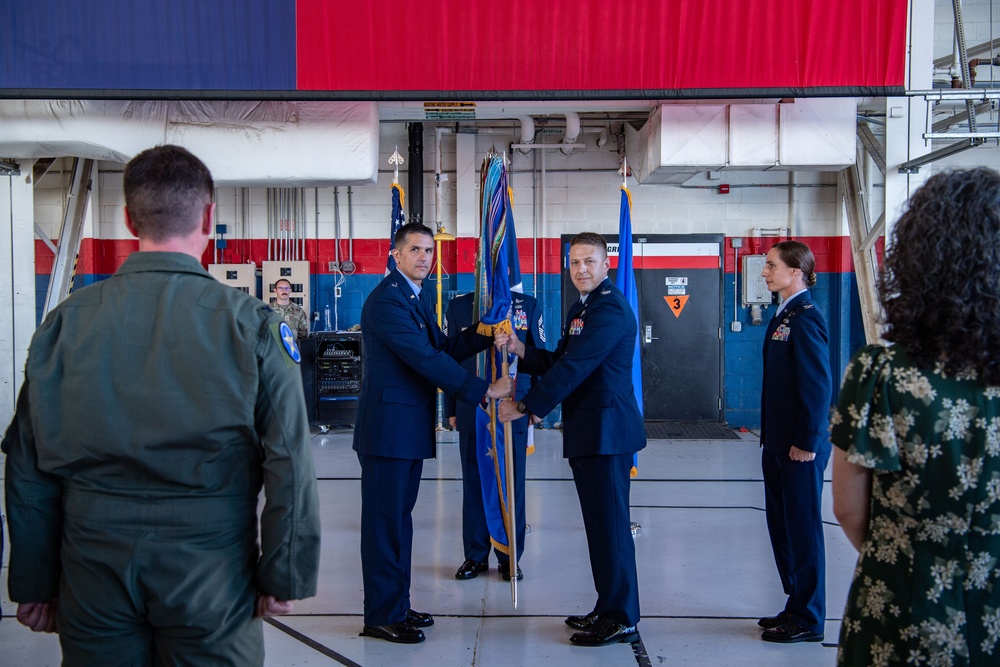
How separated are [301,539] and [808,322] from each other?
249cm

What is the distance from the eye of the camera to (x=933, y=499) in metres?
1.53

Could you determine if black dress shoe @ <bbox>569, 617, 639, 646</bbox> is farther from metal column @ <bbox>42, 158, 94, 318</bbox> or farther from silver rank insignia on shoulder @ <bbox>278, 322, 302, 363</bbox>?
metal column @ <bbox>42, 158, 94, 318</bbox>

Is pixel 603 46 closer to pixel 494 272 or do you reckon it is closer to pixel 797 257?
pixel 494 272

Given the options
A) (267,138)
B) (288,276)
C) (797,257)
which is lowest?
(797,257)

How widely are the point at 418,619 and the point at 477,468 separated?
42.9 inches

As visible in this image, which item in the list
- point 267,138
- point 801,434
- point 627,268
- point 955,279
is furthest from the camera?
point 267,138

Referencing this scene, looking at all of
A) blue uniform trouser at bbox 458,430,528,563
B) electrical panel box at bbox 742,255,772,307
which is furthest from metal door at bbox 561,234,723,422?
blue uniform trouser at bbox 458,430,528,563

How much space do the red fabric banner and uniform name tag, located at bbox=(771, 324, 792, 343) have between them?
9.14ft

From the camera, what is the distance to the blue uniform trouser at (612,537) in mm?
3342

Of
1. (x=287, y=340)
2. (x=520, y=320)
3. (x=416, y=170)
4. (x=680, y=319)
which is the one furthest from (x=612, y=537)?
(x=416, y=170)

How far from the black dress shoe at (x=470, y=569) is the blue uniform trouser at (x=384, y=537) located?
82cm

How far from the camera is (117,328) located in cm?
161

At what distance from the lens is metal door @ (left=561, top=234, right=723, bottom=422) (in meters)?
9.09

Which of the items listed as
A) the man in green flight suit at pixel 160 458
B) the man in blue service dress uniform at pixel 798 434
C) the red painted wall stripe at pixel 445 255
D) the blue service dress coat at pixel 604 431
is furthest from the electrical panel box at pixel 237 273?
the man in green flight suit at pixel 160 458
